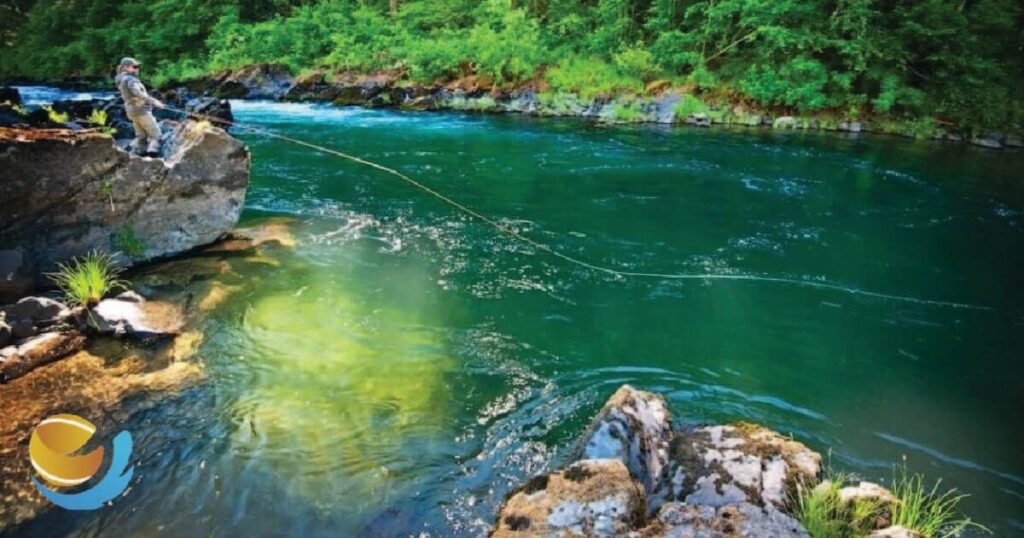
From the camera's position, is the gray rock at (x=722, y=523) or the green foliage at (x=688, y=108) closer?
the gray rock at (x=722, y=523)

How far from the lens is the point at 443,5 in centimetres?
2986

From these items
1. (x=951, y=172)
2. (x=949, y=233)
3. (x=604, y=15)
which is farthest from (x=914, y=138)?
(x=604, y=15)

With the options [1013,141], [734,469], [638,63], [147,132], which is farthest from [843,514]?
[638,63]

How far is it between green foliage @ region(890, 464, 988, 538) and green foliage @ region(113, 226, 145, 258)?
8679mm

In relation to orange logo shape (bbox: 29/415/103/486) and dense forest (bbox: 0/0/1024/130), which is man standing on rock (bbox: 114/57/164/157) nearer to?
orange logo shape (bbox: 29/415/103/486)

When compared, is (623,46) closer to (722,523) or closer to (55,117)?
(55,117)

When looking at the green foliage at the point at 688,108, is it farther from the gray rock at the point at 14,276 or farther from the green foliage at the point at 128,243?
the gray rock at the point at 14,276

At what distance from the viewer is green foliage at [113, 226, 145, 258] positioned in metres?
7.65

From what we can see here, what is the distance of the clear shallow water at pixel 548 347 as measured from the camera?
4141mm

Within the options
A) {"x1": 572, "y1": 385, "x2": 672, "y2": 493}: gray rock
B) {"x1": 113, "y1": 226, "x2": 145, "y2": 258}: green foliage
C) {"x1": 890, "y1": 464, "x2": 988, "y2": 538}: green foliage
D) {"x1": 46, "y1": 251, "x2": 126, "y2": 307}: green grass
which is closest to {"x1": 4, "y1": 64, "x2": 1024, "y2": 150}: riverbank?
{"x1": 113, "y1": 226, "x2": 145, "y2": 258}: green foliage

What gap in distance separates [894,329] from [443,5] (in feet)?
93.9

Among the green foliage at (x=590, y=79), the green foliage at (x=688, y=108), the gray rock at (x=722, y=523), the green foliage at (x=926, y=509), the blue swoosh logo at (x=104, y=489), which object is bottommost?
the blue swoosh logo at (x=104, y=489)

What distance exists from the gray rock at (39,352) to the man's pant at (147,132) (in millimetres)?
5206

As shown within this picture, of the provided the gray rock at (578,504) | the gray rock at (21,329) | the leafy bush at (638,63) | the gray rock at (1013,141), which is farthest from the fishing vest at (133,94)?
the gray rock at (1013,141)
